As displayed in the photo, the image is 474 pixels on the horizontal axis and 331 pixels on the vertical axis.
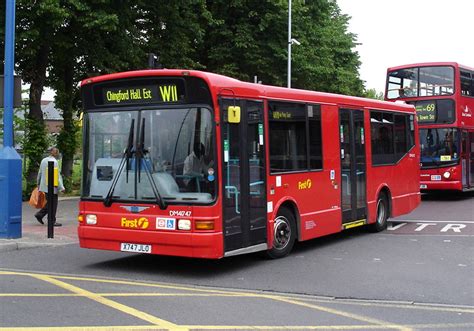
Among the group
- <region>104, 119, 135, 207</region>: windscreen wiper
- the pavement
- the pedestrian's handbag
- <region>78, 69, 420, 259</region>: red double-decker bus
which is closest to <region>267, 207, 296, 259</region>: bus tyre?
<region>78, 69, 420, 259</region>: red double-decker bus

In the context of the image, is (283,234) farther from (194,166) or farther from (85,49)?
(85,49)

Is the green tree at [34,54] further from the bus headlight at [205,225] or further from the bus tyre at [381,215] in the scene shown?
the bus headlight at [205,225]

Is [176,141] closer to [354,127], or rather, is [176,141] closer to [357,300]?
[357,300]

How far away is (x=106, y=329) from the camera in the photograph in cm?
545

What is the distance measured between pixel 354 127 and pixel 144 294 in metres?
6.20

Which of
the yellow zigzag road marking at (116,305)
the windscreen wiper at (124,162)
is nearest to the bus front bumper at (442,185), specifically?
the windscreen wiper at (124,162)

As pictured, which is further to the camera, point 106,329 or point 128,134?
point 128,134

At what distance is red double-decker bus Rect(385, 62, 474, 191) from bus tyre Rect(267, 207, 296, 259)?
12.4m

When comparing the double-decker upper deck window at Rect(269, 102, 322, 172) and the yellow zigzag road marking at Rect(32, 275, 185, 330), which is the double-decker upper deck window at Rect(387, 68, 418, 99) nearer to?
the double-decker upper deck window at Rect(269, 102, 322, 172)

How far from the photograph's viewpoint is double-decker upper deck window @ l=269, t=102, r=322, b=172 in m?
9.11

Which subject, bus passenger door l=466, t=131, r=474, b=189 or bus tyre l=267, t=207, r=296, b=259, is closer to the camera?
bus tyre l=267, t=207, r=296, b=259

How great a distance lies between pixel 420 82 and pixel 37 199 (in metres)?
13.7

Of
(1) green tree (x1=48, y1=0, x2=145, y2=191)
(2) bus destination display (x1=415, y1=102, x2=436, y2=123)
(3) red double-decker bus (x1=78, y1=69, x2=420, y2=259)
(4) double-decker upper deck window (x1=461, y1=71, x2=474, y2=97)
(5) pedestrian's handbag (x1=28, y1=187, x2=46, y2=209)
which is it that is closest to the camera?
(3) red double-decker bus (x1=78, y1=69, x2=420, y2=259)

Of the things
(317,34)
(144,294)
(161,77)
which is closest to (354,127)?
(161,77)
